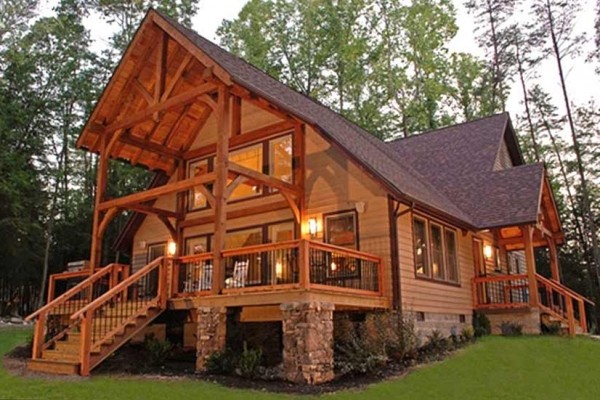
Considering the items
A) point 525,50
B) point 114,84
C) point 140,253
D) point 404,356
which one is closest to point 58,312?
point 140,253

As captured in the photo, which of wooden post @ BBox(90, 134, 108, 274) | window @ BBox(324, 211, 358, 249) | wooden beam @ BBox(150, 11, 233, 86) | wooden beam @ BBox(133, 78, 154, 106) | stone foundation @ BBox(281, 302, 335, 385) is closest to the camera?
stone foundation @ BBox(281, 302, 335, 385)

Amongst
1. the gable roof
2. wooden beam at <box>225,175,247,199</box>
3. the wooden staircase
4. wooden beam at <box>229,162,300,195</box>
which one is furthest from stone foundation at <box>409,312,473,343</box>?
the wooden staircase

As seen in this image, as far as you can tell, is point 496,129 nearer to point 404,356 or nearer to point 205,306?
point 404,356

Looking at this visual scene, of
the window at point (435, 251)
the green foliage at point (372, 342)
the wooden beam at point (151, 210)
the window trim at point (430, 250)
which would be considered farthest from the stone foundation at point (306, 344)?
the wooden beam at point (151, 210)

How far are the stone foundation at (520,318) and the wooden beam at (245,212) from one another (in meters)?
6.17

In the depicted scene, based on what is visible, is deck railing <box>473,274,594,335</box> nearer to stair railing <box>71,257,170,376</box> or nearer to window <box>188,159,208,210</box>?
window <box>188,159,208,210</box>

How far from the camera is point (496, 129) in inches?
767

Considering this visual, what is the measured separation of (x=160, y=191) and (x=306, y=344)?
490 cm

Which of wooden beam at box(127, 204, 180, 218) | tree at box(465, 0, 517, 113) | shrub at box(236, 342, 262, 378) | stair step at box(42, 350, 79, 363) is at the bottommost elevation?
shrub at box(236, 342, 262, 378)

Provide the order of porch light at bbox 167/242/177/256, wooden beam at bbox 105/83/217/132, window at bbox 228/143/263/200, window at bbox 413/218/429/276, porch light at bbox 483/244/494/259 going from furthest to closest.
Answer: porch light at bbox 483/244/494/259
porch light at bbox 167/242/177/256
window at bbox 228/143/263/200
window at bbox 413/218/429/276
wooden beam at bbox 105/83/217/132

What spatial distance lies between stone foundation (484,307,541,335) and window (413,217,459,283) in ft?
4.52

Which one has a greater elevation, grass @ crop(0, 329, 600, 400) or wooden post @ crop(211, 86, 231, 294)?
wooden post @ crop(211, 86, 231, 294)

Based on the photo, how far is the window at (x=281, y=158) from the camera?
1369 centimetres

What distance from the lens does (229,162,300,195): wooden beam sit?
10945 millimetres
